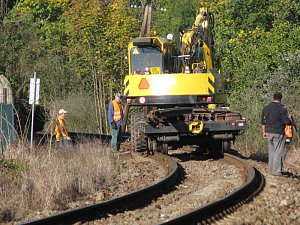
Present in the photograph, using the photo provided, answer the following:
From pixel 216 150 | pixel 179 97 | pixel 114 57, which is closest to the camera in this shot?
pixel 179 97

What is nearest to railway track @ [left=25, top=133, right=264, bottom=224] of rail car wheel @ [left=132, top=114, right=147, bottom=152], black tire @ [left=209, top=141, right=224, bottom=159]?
black tire @ [left=209, top=141, right=224, bottom=159]

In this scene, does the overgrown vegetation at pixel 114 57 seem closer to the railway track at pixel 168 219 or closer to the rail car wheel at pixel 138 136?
A: the rail car wheel at pixel 138 136

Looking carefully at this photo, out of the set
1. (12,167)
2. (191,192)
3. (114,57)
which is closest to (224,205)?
(191,192)

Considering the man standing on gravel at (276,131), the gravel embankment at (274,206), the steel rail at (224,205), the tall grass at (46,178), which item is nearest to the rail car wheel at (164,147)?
the tall grass at (46,178)

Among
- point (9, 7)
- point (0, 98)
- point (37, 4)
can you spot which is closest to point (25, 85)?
point (0, 98)

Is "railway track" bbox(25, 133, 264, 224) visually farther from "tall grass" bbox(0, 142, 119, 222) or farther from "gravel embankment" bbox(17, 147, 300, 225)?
"tall grass" bbox(0, 142, 119, 222)

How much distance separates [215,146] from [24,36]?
64.3ft

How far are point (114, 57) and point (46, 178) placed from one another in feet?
78.4

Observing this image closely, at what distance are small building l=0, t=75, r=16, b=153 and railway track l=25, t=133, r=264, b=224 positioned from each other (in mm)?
3688

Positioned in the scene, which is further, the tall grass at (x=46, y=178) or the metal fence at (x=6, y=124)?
the metal fence at (x=6, y=124)

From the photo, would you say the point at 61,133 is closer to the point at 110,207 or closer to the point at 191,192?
the point at 191,192

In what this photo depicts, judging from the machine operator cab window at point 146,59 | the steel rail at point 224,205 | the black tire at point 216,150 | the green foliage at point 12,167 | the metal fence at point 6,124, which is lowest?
Answer: the black tire at point 216,150

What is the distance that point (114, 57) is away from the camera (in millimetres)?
35719

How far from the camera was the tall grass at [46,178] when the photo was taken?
35.6ft
